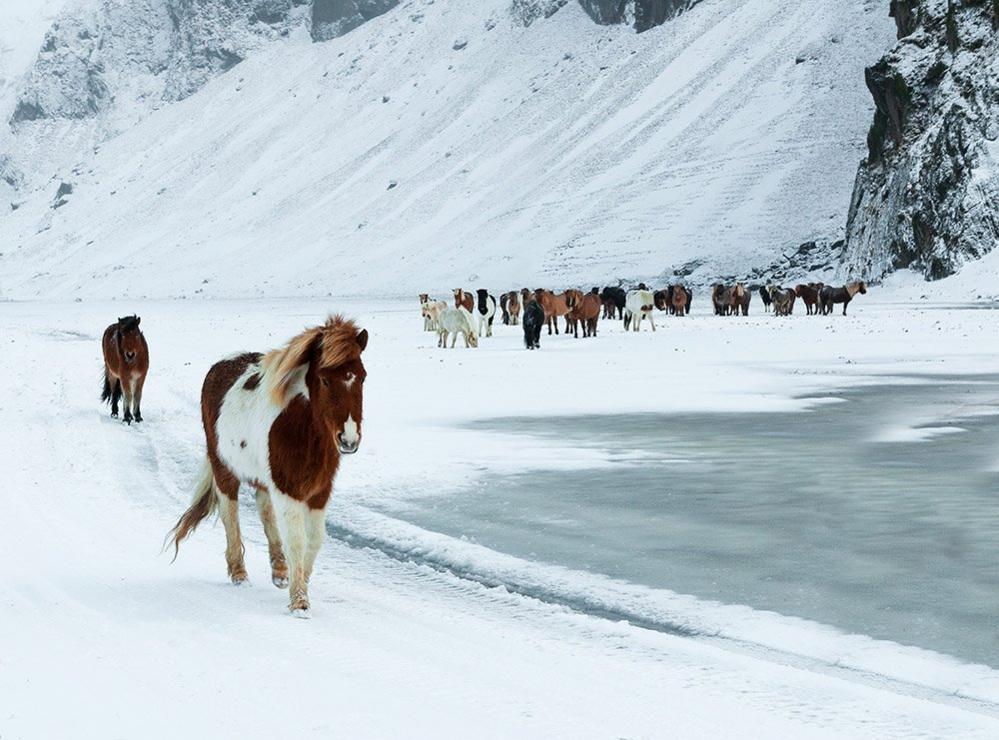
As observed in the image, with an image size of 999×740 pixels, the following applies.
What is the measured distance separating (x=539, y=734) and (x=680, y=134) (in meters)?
111

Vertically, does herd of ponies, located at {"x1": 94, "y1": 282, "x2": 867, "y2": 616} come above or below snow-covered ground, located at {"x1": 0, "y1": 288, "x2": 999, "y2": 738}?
above

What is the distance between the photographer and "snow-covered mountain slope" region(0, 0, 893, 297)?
102188 mm

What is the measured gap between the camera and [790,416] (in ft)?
53.8

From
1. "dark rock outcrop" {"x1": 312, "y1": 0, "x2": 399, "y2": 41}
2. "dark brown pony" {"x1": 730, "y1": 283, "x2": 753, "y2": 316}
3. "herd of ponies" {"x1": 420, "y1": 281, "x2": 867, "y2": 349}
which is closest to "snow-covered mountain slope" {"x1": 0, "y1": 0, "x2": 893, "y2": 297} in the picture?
"dark rock outcrop" {"x1": 312, "y1": 0, "x2": 399, "y2": 41}

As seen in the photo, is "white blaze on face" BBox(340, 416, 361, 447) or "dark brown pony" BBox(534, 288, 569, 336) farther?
"dark brown pony" BBox(534, 288, 569, 336)

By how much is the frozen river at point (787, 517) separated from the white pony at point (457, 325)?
58.0ft

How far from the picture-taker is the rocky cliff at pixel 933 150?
68.9 metres

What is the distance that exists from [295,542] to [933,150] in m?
72.9

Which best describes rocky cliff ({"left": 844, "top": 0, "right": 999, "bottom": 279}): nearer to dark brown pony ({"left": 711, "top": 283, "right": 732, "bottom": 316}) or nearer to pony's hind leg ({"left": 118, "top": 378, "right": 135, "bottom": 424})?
dark brown pony ({"left": 711, "top": 283, "right": 732, "bottom": 316})

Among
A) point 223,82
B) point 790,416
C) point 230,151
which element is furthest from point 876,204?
point 223,82

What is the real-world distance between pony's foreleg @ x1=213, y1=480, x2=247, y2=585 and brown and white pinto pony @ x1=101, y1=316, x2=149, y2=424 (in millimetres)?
9068

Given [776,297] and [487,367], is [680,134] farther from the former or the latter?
[487,367]

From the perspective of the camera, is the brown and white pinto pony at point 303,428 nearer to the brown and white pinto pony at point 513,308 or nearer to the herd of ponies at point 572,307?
the herd of ponies at point 572,307

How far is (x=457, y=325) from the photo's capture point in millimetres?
33188
